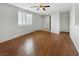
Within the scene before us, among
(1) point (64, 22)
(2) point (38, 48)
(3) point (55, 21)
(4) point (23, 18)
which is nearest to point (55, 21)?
(3) point (55, 21)

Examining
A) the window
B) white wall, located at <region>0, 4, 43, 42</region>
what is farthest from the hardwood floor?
the window

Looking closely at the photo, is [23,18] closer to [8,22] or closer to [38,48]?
[8,22]

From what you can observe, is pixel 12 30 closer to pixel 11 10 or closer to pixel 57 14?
pixel 11 10

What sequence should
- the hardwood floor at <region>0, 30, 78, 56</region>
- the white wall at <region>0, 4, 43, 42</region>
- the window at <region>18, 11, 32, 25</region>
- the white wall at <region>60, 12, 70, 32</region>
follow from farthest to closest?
the white wall at <region>60, 12, 70, 32</region> → the window at <region>18, 11, 32, 25</region> → the white wall at <region>0, 4, 43, 42</region> → the hardwood floor at <region>0, 30, 78, 56</region>

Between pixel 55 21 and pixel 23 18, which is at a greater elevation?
pixel 23 18

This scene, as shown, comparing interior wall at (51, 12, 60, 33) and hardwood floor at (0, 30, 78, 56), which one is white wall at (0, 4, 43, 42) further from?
interior wall at (51, 12, 60, 33)

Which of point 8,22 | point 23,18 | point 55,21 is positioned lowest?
point 55,21

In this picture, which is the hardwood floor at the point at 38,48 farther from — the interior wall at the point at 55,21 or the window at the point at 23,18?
the interior wall at the point at 55,21

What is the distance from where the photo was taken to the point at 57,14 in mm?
9250

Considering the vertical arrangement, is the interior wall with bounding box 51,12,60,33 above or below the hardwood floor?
above

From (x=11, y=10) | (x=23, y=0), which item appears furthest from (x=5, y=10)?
(x=23, y=0)

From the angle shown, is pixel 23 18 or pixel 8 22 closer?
pixel 8 22

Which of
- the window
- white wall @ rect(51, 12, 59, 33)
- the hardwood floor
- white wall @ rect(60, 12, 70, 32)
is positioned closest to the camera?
the hardwood floor

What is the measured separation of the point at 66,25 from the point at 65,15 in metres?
0.96
